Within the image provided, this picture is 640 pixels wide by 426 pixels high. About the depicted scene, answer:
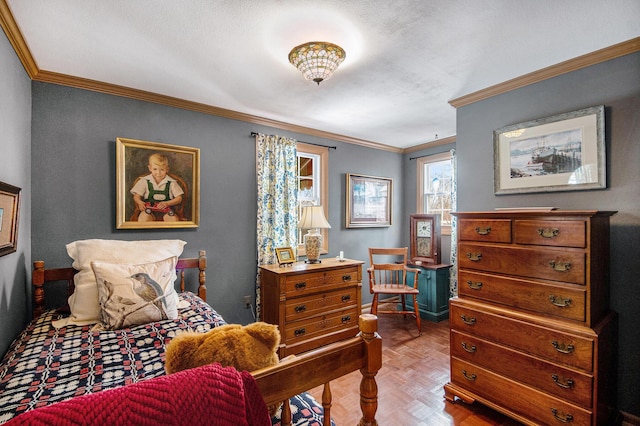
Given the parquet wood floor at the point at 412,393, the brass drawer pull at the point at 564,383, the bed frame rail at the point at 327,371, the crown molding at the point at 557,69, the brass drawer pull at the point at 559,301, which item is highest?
the crown molding at the point at 557,69

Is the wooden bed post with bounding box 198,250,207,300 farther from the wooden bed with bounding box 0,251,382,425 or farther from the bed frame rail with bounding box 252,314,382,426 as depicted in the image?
the bed frame rail with bounding box 252,314,382,426

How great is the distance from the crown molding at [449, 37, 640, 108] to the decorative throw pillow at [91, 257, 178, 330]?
10.0ft

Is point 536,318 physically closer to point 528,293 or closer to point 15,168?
point 528,293

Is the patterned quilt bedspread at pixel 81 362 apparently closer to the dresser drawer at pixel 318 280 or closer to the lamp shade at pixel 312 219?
the dresser drawer at pixel 318 280

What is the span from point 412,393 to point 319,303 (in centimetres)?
119

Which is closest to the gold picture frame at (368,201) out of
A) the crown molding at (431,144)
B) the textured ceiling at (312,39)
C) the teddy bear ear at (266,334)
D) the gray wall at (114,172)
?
the crown molding at (431,144)

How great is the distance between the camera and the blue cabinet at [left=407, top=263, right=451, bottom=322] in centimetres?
400

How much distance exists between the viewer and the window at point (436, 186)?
14.6ft

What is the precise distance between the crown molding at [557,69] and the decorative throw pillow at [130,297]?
305 cm

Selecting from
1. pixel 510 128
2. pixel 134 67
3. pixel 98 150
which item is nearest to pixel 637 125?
pixel 510 128

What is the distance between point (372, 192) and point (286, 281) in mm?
2231

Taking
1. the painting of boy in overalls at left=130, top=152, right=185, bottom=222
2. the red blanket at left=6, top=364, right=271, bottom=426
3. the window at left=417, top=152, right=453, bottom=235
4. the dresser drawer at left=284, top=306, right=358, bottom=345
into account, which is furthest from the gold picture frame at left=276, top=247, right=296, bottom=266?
the red blanket at left=6, top=364, right=271, bottom=426

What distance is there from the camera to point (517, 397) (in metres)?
1.99

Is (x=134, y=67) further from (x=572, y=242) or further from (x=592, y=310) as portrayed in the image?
(x=592, y=310)
